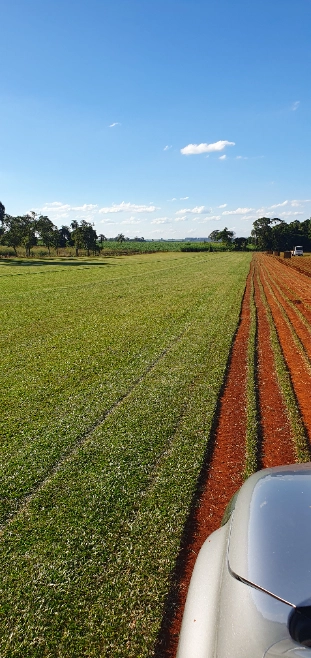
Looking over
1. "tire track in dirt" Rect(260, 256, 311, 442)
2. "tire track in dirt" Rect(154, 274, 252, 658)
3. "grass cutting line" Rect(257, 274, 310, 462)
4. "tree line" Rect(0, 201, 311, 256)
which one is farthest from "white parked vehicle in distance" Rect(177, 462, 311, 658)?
"tree line" Rect(0, 201, 311, 256)

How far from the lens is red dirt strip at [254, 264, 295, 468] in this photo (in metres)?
5.41

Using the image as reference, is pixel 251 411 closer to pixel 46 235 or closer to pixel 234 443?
pixel 234 443

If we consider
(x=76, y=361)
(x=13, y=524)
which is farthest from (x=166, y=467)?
(x=76, y=361)

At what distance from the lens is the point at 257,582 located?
6.12 ft

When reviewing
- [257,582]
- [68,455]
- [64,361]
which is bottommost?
[68,455]

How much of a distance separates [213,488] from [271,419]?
221 cm

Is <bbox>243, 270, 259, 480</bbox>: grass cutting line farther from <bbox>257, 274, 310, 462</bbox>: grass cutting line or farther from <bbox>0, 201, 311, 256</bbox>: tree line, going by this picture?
<bbox>0, 201, 311, 256</bbox>: tree line

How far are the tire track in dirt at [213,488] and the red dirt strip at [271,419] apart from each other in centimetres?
31

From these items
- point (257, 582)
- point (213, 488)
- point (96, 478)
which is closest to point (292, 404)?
point (213, 488)

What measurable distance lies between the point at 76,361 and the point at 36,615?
22.5 feet

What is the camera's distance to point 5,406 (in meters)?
7.14

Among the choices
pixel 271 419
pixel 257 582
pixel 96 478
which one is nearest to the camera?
pixel 257 582

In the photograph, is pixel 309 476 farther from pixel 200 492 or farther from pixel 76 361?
pixel 76 361

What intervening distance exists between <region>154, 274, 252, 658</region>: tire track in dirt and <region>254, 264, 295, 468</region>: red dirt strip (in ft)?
1.02
